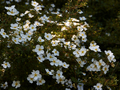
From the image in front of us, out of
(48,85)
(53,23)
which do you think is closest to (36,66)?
(48,85)

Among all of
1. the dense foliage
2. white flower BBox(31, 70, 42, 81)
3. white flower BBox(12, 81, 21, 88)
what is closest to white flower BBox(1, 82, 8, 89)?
the dense foliage

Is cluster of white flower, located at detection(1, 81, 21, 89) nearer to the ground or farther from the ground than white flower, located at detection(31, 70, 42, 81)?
nearer to the ground

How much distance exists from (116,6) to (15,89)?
3062 millimetres

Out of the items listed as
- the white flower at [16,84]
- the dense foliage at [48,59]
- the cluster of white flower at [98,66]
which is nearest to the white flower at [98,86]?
the dense foliage at [48,59]

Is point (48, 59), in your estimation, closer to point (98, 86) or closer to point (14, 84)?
point (14, 84)

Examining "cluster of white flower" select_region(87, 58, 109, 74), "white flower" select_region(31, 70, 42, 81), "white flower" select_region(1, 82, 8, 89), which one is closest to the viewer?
"white flower" select_region(31, 70, 42, 81)

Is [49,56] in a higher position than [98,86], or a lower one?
higher

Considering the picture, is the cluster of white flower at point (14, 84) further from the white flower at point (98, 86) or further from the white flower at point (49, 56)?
the white flower at point (98, 86)

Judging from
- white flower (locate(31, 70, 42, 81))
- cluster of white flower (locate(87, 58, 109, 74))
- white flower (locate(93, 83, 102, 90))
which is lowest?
white flower (locate(93, 83, 102, 90))

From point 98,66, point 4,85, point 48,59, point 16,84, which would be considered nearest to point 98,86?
point 98,66

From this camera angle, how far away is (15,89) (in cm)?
218

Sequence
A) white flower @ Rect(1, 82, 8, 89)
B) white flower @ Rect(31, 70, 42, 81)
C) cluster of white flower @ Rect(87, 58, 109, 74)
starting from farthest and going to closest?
cluster of white flower @ Rect(87, 58, 109, 74)
white flower @ Rect(1, 82, 8, 89)
white flower @ Rect(31, 70, 42, 81)

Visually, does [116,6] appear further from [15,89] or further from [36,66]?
[15,89]

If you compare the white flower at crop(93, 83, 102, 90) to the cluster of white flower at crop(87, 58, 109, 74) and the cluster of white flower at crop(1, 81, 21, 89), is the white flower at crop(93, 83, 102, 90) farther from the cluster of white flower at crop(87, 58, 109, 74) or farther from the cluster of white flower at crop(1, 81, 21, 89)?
the cluster of white flower at crop(1, 81, 21, 89)
